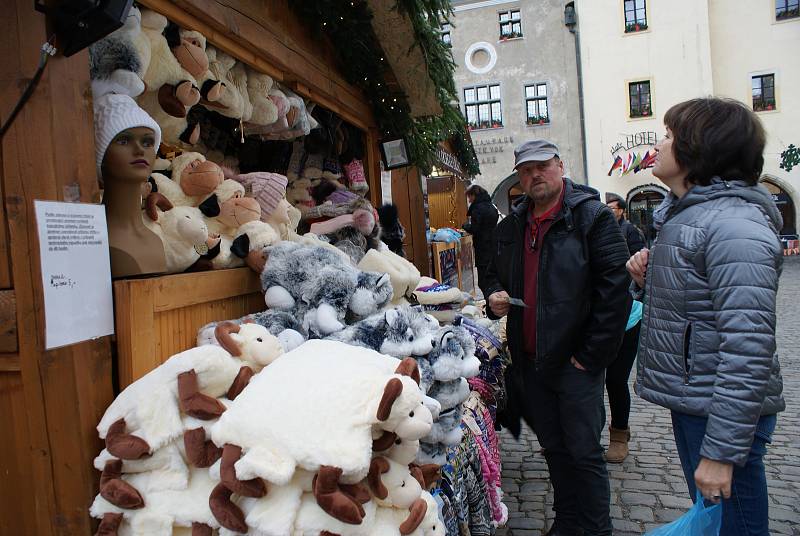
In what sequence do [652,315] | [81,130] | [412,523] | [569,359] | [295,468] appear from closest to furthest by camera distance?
1. [295,468]
2. [412,523]
3. [81,130]
4. [652,315]
5. [569,359]

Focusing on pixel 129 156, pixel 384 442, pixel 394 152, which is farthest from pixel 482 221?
pixel 384 442

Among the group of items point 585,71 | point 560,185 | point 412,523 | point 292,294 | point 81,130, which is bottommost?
point 412,523

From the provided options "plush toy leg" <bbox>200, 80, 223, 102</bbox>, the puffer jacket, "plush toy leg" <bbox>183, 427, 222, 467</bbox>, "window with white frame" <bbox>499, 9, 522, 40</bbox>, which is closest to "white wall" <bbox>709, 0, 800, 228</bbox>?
"window with white frame" <bbox>499, 9, 522, 40</bbox>

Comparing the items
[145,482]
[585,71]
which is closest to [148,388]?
[145,482]

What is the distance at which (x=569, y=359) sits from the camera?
8.32 ft

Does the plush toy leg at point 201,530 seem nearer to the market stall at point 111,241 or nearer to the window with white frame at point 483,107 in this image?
the market stall at point 111,241

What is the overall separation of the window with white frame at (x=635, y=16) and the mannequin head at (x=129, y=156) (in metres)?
22.6

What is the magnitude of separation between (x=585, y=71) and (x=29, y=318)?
22742mm

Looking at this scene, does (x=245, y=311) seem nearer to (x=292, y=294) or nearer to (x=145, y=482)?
(x=292, y=294)

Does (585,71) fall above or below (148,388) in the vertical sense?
above

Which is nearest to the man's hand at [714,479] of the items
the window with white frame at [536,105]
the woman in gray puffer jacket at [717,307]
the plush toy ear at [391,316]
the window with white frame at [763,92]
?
the woman in gray puffer jacket at [717,307]

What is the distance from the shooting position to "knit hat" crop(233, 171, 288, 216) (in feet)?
8.52

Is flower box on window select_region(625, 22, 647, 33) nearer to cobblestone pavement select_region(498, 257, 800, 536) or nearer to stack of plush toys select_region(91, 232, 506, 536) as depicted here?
cobblestone pavement select_region(498, 257, 800, 536)

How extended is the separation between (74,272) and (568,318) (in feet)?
6.28
